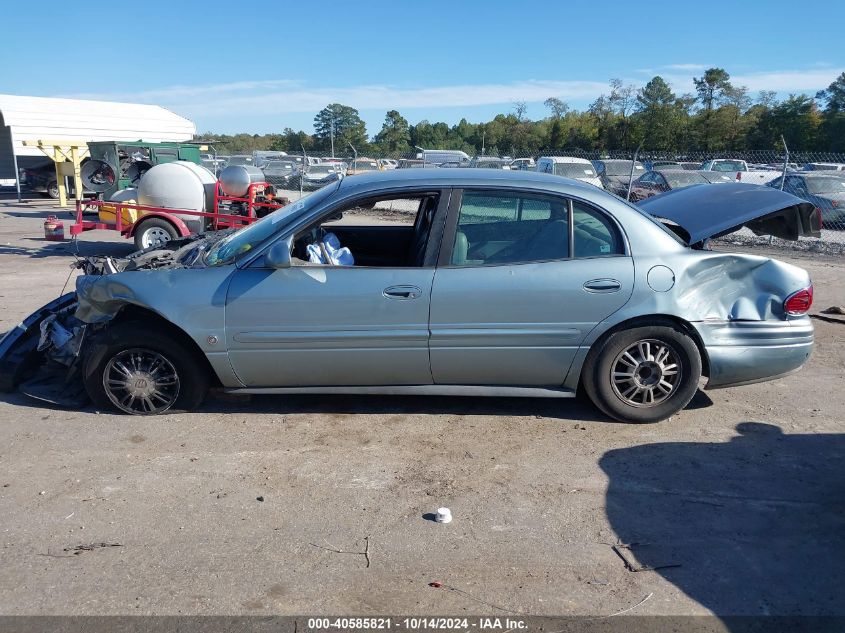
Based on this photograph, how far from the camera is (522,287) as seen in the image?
171 inches

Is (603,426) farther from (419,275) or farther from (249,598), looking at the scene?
(249,598)

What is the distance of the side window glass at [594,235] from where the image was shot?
443 cm

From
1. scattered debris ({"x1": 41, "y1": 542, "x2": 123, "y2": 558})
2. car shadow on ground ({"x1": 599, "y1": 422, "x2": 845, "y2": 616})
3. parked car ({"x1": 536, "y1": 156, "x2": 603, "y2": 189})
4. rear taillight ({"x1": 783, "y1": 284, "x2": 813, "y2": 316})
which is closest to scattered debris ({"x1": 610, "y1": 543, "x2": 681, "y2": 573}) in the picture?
car shadow on ground ({"x1": 599, "y1": 422, "x2": 845, "y2": 616})

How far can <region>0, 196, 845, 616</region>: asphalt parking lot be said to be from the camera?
9.64ft

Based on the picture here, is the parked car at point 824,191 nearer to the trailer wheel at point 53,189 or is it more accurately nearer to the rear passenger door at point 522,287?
the rear passenger door at point 522,287

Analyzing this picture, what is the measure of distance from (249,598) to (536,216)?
2844 millimetres

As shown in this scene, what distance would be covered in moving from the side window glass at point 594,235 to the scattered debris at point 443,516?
188cm

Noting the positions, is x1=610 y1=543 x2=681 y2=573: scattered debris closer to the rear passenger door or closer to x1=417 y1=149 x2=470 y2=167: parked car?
the rear passenger door

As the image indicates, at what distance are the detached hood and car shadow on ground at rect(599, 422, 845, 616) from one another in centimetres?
139

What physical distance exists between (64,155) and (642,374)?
2286cm

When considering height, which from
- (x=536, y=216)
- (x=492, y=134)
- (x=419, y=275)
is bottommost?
(x=419, y=275)

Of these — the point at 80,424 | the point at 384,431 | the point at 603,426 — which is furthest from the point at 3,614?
the point at 603,426

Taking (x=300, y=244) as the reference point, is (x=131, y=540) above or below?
below

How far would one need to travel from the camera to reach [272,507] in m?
3.59
